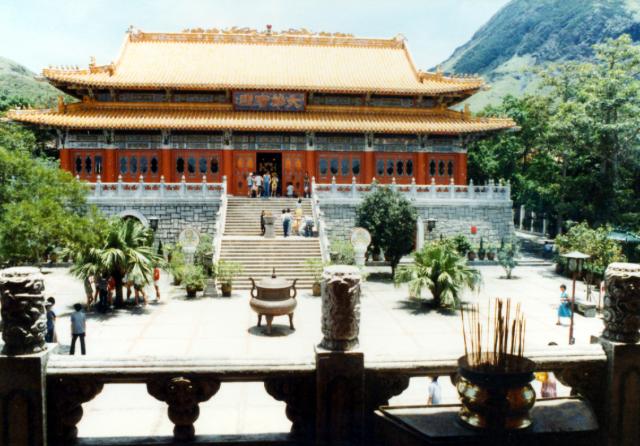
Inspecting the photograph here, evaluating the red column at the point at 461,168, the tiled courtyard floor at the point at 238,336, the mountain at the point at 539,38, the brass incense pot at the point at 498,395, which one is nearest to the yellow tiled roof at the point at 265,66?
the red column at the point at 461,168

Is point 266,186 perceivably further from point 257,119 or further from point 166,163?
point 166,163

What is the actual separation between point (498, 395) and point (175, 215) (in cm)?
2479

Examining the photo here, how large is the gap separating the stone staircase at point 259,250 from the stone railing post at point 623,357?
638 inches

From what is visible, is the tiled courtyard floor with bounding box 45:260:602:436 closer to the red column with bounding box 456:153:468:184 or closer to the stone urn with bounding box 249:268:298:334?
the stone urn with bounding box 249:268:298:334

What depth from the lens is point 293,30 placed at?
36.7 metres

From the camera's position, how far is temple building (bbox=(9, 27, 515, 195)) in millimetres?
30156

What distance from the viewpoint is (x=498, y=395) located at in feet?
13.1

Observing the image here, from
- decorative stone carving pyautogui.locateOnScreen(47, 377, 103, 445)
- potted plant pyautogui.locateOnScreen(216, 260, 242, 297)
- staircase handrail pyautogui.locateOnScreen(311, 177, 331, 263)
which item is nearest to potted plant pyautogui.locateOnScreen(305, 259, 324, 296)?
staircase handrail pyautogui.locateOnScreen(311, 177, 331, 263)

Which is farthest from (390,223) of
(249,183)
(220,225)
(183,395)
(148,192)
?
(183,395)

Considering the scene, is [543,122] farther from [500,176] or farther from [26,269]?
[26,269]

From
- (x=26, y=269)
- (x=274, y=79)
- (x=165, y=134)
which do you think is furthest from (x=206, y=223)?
(x=26, y=269)

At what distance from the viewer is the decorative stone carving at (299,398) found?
16.0 ft

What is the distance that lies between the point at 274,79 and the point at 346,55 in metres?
6.25

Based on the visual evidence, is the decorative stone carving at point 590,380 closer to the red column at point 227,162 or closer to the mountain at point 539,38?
the red column at point 227,162
